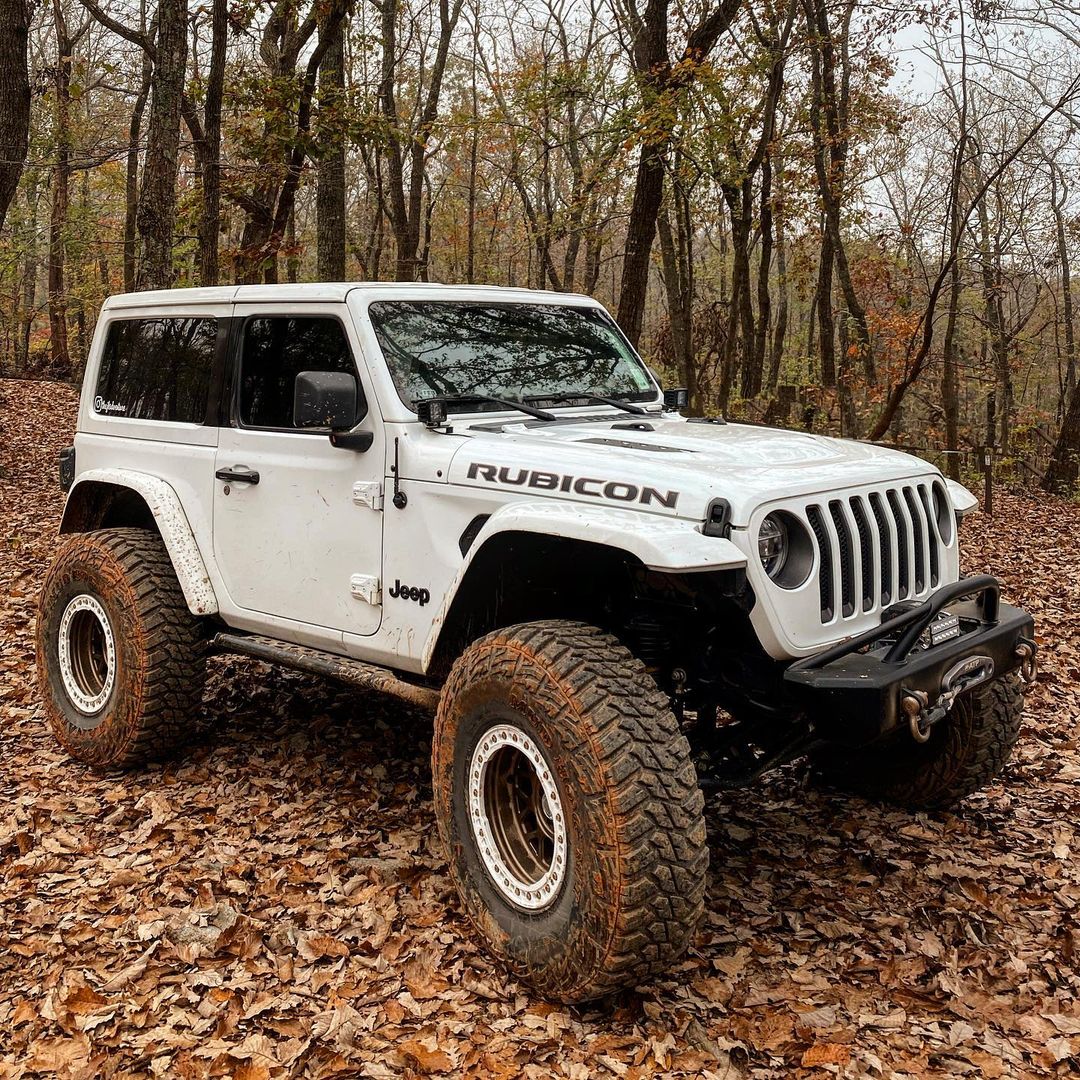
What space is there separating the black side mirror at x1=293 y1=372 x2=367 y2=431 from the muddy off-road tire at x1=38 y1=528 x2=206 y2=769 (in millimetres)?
1463

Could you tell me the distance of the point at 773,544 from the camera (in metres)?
3.23

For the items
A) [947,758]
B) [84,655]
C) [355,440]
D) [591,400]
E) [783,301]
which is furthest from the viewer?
[783,301]

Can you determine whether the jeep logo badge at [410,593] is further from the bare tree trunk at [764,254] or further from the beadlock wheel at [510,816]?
the bare tree trunk at [764,254]

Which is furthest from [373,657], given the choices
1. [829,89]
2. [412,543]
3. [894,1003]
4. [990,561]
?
[829,89]

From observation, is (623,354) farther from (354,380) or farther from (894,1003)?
(894,1003)

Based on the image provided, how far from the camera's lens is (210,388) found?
479 centimetres

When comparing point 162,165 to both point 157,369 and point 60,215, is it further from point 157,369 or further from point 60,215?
point 60,215

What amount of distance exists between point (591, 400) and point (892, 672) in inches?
77.4

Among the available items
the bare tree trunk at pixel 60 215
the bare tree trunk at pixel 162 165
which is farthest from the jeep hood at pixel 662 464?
the bare tree trunk at pixel 60 215

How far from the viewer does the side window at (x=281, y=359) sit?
14.1ft

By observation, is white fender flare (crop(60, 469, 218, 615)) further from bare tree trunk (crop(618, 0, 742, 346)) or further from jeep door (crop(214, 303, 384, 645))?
bare tree trunk (crop(618, 0, 742, 346))

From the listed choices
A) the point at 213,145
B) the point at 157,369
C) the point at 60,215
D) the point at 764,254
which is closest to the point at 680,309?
the point at 764,254

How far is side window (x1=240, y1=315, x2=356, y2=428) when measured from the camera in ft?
14.1

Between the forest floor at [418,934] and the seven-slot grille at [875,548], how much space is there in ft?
4.14
